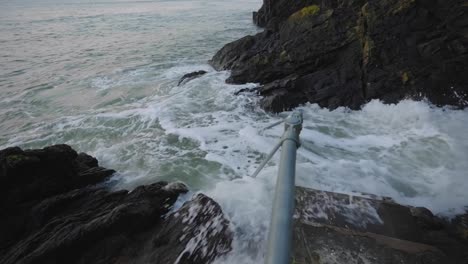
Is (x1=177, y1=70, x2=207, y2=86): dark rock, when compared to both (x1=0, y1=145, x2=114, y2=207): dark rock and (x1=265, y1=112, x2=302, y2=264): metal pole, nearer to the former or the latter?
(x1=0, y1=145, x2=114, y2=207): dark rock

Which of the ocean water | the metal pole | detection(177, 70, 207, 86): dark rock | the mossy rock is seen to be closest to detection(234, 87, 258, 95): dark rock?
the ocean water

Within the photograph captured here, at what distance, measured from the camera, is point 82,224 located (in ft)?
17.5

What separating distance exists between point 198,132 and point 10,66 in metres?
19.7

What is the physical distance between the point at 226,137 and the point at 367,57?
21.1ft

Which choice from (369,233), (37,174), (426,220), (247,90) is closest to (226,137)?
(247,90)

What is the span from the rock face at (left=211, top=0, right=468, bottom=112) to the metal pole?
8702 millimetres

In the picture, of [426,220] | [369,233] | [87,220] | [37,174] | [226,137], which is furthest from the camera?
[226,137]

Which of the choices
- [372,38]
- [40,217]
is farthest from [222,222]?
[372,38]

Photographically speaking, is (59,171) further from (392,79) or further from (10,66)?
(10,66)

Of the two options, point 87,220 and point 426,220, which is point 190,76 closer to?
point 87,220

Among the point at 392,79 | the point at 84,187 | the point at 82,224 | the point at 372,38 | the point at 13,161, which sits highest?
the point at 372,38

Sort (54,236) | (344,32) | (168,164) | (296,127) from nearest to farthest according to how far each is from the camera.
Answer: (296,127)
(54,236)
(168,164)
(344,32)

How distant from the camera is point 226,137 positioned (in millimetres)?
10188

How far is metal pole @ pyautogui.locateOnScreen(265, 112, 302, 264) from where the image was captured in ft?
6.36
